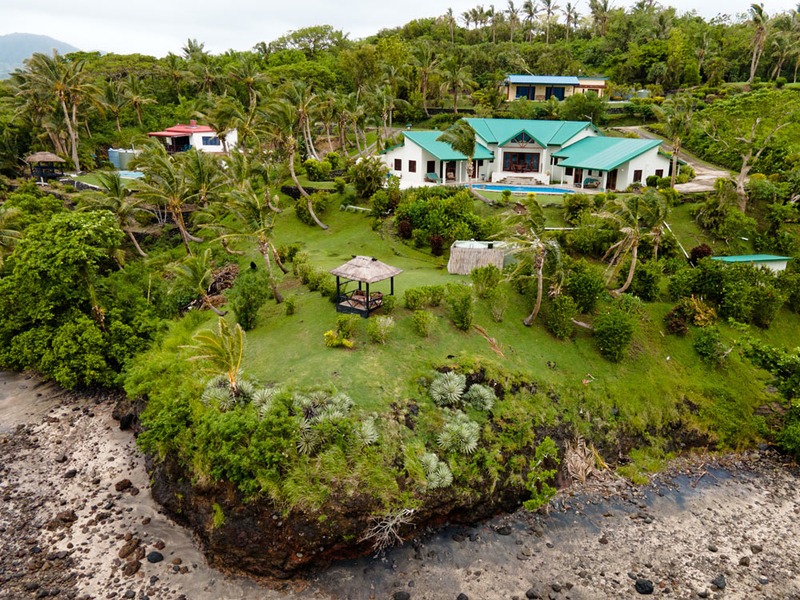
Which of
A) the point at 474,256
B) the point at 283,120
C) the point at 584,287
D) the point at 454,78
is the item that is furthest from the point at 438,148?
the point at 584,287

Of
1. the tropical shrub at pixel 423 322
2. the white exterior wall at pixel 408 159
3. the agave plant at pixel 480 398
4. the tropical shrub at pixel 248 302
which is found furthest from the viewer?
the white exterior wall at pixel 408 159

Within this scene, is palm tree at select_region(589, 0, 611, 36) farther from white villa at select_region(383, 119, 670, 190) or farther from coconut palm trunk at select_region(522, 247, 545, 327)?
coconut palm trunk at select_region(522, 247, 545, 327)

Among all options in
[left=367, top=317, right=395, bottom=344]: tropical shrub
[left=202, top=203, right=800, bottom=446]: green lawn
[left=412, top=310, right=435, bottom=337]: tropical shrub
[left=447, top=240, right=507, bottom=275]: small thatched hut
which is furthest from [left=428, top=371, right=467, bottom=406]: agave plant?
[left=447, top=240, right=507, bottom=275]: small thatched hut

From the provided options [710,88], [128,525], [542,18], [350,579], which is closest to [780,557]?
[350,579]

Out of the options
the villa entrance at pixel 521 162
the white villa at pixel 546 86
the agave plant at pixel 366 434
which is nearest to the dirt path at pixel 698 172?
the villa entrance at pixel 521 162

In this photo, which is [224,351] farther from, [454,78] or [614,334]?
[454,78]

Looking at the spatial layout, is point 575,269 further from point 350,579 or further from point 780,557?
point 350,579

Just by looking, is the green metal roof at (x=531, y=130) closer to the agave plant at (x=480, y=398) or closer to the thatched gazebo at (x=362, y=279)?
the thatched gazebo at (x=362, y=279)
